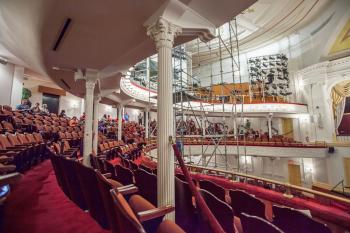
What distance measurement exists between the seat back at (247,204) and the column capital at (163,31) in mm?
1981

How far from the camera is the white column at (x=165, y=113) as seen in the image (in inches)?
95.7

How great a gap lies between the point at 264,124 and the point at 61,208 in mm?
17827

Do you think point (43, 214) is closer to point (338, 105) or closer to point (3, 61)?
point (3, 61)

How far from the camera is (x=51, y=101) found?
53.9 feet

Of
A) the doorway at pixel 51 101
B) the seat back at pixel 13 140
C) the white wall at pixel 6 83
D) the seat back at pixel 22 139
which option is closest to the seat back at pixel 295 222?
the seat back at pixel 13 140

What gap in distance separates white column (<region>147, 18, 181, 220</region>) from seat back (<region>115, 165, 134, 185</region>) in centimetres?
41

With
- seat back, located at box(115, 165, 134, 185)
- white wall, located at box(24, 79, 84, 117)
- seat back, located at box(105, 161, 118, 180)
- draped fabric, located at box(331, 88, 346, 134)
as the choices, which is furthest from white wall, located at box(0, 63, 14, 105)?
draped fabric, located at box(331, 88, 346, 134)

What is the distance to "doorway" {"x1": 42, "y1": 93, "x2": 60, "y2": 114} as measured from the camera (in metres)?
16.2

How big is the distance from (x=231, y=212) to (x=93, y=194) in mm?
1208

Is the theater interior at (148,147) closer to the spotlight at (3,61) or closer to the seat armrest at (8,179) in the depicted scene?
the seat armrest at (8,179)

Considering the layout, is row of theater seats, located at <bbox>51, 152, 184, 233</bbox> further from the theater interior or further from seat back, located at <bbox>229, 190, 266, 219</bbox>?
seat back, located at <bbox>229, 190, 266, 219</bbox>

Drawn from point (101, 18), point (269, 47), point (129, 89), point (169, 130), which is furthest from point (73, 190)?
point (269, 47)

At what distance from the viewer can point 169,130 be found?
2584 millimetres

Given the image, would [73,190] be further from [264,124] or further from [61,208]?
[264,124]
